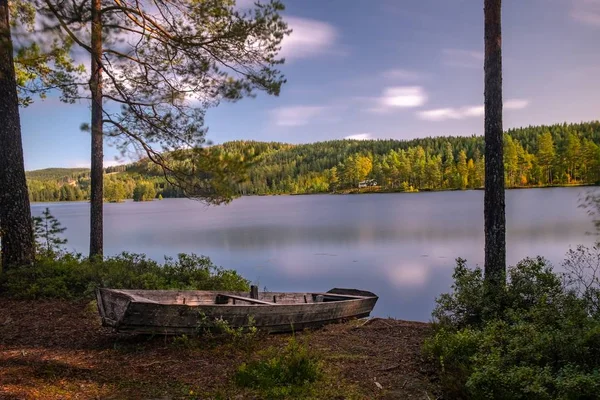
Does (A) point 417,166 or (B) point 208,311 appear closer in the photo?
(B) point 208,311

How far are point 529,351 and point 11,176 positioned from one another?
367 inches

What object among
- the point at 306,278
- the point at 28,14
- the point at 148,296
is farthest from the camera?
the point at 306,278

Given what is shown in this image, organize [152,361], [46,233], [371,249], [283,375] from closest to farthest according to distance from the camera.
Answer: [283,375] → [152,361] → [46,233] → [371,249]

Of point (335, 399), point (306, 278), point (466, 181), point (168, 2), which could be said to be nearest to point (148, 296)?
point (335, 399)

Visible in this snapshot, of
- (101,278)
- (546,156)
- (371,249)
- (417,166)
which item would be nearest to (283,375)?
(101,278)

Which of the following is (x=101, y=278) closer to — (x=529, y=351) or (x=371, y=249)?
(x=529, y=351)

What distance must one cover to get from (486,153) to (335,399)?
17.0 feet

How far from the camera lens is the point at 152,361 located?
5.66 m

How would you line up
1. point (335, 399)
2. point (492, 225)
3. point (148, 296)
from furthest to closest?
point (492, 225), point (148, 296), point (335, 399)

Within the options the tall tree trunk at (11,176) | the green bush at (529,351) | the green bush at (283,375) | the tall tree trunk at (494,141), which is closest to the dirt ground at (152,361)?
the green bush at (283,375)

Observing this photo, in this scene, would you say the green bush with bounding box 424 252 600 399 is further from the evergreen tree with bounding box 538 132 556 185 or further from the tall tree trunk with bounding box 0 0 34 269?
the evergreen tree with bounding box 538 132 556 185

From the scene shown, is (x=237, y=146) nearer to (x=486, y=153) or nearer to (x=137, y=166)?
(x=137, y=166)

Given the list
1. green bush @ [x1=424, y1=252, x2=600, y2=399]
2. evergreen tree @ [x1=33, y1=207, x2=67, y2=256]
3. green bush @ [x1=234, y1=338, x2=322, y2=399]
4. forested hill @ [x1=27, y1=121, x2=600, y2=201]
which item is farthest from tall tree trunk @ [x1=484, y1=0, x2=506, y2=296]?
forested hill @ [x1=27, y1=121, x2=600, y2=201]

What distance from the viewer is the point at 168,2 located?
9.55 metres
